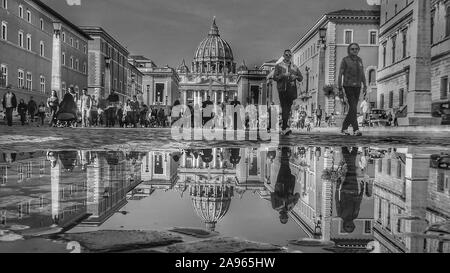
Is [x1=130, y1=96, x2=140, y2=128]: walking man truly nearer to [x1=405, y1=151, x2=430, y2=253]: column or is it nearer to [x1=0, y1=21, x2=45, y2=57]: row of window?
[x1=0, y1=21, x2=45, y2=57]: row of window

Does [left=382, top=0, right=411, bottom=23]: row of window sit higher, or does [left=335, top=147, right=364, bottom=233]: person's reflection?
[left=382, top=0, right=411, bottom=23]: row of window

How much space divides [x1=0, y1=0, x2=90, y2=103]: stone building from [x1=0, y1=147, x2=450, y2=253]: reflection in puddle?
2599cm

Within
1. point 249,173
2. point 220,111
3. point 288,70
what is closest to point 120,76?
point 220,111

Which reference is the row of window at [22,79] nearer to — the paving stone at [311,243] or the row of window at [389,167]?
the row of window at [389,167]

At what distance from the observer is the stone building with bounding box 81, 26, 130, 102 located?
36.1 metres

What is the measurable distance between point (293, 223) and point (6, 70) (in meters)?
33.8

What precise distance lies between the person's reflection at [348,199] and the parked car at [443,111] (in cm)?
2070

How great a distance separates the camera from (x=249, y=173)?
5.96 m

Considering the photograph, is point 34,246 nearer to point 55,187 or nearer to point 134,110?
point 55,187

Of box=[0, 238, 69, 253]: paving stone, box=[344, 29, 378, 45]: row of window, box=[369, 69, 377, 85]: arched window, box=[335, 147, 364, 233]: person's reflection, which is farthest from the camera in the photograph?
box=[344, 29, 378, 45]: row of window

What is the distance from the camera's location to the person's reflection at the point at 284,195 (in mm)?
3646

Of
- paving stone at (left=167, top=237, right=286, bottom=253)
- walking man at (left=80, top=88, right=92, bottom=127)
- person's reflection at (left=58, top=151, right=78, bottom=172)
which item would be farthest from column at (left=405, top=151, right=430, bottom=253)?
walking man at (left=80, top=88, right=92, bottom=127)

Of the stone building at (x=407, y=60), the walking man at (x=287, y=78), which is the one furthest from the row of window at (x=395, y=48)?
the walking man at (x=287, y=78)
